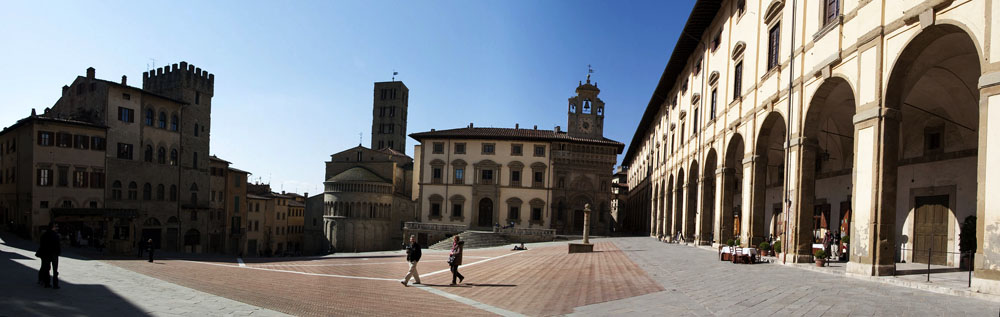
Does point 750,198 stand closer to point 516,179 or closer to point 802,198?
point 802,198

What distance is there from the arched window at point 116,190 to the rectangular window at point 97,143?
3125mm

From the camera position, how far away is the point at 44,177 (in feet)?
120

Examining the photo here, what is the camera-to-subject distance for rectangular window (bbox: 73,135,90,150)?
38.8m

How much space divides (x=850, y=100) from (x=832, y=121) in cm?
357

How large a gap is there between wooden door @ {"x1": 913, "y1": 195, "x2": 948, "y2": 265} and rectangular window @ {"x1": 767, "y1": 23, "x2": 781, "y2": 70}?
6.37 metres

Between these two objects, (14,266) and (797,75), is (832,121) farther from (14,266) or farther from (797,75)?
(14,266)

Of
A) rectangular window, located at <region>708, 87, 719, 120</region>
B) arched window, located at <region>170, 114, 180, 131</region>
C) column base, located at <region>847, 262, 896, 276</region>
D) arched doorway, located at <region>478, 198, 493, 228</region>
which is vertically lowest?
arched doorway, located at <region>478, 198, 493, 228</region>

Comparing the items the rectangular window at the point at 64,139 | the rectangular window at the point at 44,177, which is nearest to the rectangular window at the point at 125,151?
the rectangular window at the point at 64,139

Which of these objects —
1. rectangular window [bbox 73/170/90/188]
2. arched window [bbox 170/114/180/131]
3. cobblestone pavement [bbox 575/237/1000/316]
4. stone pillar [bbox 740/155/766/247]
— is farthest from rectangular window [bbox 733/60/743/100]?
arched window [bbox 170/114/180/131]

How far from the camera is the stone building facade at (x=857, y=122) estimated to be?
11.9 m

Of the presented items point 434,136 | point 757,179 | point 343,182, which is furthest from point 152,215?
point 757,179

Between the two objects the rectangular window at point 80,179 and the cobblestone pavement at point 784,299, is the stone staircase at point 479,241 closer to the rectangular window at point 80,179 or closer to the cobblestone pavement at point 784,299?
the rectangular window at point 80,179

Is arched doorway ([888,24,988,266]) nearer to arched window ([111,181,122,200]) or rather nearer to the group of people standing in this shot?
the group of people standing

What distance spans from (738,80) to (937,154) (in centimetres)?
805
